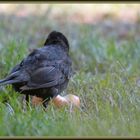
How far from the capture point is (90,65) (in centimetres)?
924

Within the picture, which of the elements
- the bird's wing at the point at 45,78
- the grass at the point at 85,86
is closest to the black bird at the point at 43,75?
the bird's wing at the point at 45,78

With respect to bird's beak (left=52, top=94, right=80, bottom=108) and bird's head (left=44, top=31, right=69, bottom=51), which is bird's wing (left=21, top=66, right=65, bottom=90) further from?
bird's head (left=44, top=31, right=69, bottom=51)

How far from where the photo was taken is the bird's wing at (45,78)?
683 cm

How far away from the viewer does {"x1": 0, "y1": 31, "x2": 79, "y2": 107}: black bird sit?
6.84 metres

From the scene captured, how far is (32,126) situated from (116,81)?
2207 mm

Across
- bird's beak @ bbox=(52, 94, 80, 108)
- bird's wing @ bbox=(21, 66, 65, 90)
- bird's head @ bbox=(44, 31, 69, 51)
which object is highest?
bird's head @ bbox=(44, 31, 69, 51)

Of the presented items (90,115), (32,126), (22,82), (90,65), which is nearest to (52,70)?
(22,82)

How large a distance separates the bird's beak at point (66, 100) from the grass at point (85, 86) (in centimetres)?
10

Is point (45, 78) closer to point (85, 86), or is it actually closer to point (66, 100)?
point (66, 100)

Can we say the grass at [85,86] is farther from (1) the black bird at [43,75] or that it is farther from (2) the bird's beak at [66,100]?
(1) the black bird at [43,75]

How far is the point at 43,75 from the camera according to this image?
6.94 m

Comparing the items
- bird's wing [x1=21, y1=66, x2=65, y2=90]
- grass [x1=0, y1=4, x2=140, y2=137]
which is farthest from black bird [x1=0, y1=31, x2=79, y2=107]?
grass [x1=0, y1=4, x2=140, y2=137]

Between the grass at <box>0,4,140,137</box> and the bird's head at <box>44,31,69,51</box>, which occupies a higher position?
the bird's head at <box>44,31,69,51</box>

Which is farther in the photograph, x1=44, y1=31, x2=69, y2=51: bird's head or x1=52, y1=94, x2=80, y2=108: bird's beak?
x1=44, y1=31, x2=69, y2=51: bird's head
